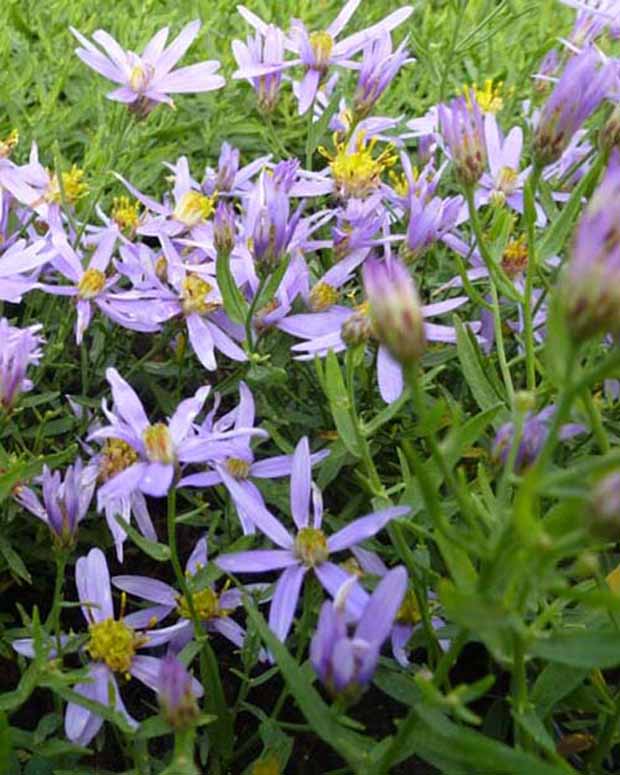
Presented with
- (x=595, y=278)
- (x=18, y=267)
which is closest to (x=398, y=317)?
(x=595, y=278)

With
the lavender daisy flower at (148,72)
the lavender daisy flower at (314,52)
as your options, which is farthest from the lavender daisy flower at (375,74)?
the lavender daisy flower at (148,72)

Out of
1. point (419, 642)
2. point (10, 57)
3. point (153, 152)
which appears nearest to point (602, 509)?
point (419, 642)

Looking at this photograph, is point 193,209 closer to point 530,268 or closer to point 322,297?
point 322,297

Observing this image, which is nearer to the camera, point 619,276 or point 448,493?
point 619,276

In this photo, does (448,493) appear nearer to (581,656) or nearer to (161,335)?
(161,335)

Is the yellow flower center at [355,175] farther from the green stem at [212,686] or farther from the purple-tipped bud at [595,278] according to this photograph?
the purple-tipped bud at [595,278]

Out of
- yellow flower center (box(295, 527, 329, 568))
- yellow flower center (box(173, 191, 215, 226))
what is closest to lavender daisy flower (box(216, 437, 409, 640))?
yellow flower center (box(295, 527, 329, 568))
